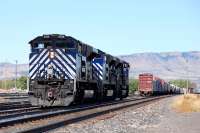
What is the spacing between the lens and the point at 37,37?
28.7m

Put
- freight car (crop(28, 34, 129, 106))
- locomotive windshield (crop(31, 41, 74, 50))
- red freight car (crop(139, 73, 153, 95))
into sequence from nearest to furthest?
freight car (crop(28, 34, 129, 106)) < locomotive windshield (crop(31, 41, 74, 50)) < red freight car (crop(139, 73, 153, 95))

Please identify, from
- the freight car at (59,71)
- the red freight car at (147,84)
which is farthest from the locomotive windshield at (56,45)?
the red freight car at (147,84)

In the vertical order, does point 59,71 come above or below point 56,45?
below

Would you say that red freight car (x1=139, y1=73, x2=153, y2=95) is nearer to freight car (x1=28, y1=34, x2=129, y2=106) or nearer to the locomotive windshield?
freight car (x1=28, y1=34, x2=129, y2=106)

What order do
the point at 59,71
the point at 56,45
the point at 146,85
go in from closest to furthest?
the point at 59,71, the point at 56,45, the point at 146,85

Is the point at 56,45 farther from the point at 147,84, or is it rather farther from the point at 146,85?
the point at 146,85

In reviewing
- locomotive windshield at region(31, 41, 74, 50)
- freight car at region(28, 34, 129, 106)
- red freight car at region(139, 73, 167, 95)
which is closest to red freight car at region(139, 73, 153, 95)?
red freight car at region(139, 73, 167, 95)

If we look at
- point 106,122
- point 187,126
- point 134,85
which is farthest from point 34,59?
point 134,85

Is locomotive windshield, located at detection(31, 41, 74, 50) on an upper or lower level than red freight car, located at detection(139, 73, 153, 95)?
upper

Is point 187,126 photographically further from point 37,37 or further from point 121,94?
point 121,94

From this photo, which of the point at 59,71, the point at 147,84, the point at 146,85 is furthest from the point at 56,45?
the point at 146,85

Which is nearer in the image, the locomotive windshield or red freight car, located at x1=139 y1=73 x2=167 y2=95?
the locomotive windshield

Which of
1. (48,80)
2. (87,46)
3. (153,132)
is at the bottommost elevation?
(153,132)

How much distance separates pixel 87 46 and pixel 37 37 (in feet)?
12.2
